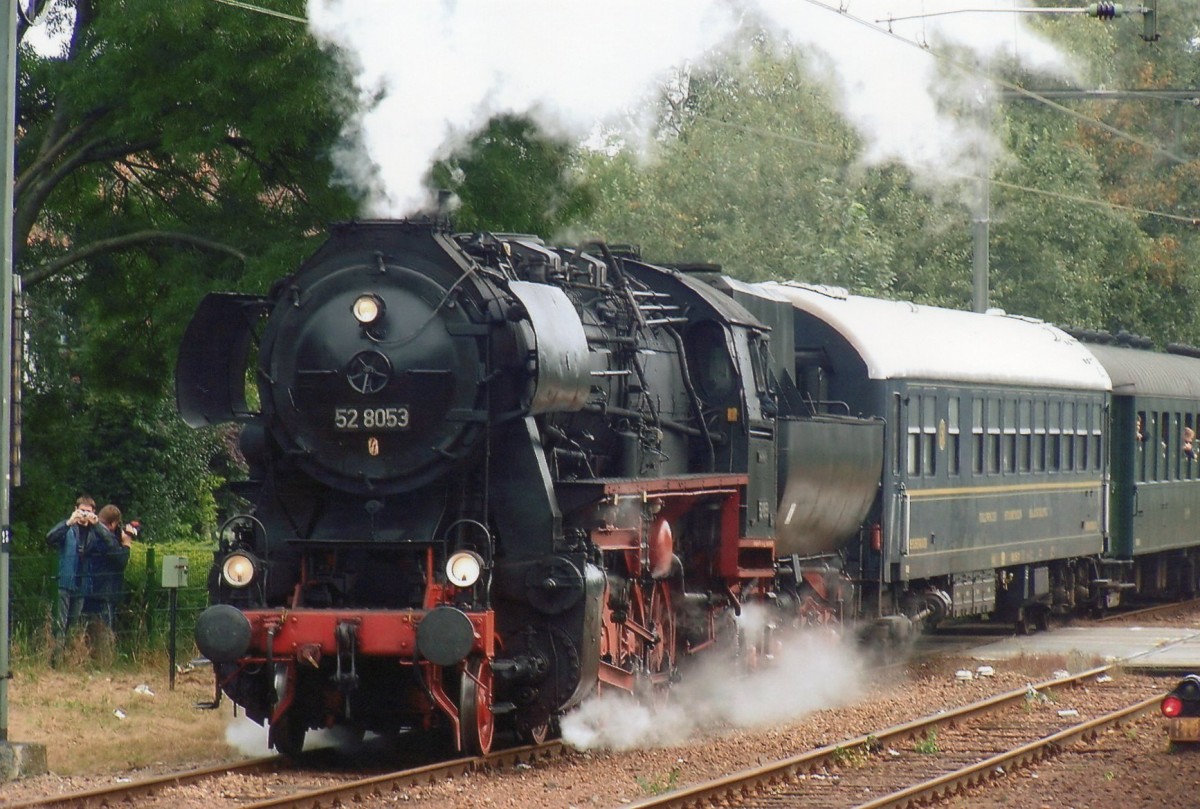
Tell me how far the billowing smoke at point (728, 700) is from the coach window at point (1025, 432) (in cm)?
384

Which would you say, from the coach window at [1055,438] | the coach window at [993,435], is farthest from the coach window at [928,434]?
the coach window at [1055,438]

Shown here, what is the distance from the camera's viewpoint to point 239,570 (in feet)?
34.1

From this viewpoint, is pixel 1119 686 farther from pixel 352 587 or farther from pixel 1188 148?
pixel 1188 148

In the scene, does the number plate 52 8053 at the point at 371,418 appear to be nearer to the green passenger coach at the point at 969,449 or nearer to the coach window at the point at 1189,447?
the green passenger coach at the point at 969,449

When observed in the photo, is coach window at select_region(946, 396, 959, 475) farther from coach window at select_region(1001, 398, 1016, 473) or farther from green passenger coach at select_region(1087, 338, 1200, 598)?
green passenger coach at select_region(1087, 338, 1200, 598)

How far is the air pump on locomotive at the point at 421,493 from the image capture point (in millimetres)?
10086

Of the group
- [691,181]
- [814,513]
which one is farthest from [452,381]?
[691,181]

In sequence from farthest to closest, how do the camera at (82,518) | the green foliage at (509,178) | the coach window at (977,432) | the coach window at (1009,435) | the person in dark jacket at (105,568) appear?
the coach window at (1009,435) < the coach window at (977,432) < the green foliage at (509,178) < the person in dark jacket at (105,568) < the camera at (82,518)

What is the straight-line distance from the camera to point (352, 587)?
10.4 meters

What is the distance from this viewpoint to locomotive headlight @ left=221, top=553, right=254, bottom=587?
10.4 metres

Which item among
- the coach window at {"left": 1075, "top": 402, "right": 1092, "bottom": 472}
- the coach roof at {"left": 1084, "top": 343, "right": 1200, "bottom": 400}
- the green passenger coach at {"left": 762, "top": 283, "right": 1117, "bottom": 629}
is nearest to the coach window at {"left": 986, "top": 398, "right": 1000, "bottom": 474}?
the green passenger coach at {"left": 762, "top": 283, "right": 1117, "bottom": 629}

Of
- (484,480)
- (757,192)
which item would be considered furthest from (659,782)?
(757,192)

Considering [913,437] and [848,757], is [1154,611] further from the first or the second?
[848,757]

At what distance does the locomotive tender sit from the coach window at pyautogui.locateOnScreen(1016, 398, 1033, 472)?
5449 mm
